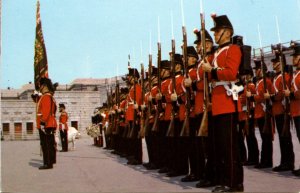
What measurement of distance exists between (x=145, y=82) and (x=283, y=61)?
3.45m

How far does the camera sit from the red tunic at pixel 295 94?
290 inches

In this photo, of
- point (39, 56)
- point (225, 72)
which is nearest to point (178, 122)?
point (225, 72)

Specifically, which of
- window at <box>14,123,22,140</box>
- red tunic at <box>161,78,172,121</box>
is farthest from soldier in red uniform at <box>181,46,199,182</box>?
window at <box>14,123,22,140</box>

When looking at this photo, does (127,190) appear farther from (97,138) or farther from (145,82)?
(97,138)

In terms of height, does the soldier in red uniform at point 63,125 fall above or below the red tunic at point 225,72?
below

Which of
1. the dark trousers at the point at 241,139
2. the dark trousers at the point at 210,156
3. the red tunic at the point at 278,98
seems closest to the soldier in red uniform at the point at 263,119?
the red tunic at the point at 278,98

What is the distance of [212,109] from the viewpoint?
5852 mm

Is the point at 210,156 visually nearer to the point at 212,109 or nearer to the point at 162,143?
the point at 212,109

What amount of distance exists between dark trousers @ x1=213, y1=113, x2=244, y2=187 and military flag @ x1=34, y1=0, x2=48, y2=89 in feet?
24.2

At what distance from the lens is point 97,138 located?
73.4 ft

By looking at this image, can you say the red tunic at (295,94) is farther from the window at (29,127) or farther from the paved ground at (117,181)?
the window at (29,127)

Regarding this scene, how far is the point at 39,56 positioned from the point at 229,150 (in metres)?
8.28

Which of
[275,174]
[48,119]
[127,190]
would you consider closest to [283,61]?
[275,174]

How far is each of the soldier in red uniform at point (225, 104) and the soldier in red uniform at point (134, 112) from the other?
13.9ft
